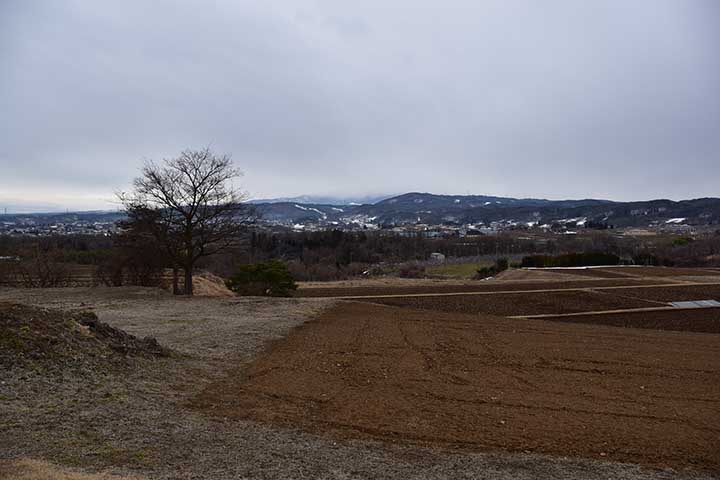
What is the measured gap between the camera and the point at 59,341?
9.02 metres

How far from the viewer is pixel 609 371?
11.0 metres

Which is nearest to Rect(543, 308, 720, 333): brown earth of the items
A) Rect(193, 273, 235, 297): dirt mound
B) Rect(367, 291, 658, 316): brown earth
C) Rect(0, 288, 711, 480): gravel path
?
Rect(367, 291, 658, 316): brown earth

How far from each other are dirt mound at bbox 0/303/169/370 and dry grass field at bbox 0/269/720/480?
0.04 metres

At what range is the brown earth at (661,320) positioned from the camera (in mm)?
20906

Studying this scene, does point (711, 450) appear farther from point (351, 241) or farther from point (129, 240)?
point (351, 241)

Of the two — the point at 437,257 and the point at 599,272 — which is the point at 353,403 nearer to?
the point at 599,272

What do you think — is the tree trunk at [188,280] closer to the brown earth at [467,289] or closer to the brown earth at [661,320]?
the brown earth at [467,289]

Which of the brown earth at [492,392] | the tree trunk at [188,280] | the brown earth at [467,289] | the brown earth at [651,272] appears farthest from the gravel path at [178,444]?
the brown earth at [651,272]

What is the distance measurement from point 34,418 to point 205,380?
298 centimetres

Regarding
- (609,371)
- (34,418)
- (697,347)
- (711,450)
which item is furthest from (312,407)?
(697,347)

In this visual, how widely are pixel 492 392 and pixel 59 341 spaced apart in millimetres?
7566

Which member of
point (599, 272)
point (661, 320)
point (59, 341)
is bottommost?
point (599, 272)

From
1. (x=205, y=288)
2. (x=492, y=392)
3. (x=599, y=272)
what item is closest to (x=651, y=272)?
(x=599, y=272)

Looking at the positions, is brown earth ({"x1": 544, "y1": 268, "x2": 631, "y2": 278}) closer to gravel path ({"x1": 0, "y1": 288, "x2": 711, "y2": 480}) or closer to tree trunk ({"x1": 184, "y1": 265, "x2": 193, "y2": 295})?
tree trunk ({"x1": 184, "y1": 265, "x2": 193, "y2": 295})
